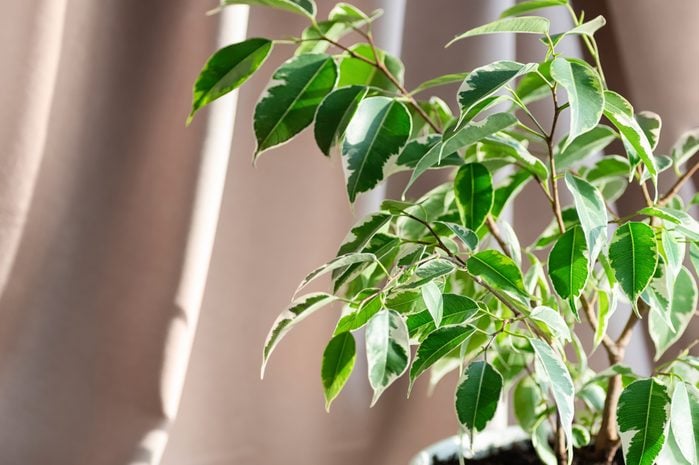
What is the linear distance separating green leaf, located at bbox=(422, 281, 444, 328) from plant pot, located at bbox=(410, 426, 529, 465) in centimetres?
35

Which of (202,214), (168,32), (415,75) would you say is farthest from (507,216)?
(168,32)

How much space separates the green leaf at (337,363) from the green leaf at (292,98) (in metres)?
0.18

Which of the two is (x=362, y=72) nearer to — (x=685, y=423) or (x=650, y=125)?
(x=650, y=125)

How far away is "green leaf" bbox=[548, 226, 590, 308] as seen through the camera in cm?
61

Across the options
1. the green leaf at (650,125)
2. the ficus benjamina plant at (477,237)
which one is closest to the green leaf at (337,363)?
the ficus benjamina plant at (477,237)

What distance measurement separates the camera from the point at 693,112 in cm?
107

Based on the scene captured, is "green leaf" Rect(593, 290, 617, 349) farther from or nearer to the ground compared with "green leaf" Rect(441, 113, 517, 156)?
nearer to the ground

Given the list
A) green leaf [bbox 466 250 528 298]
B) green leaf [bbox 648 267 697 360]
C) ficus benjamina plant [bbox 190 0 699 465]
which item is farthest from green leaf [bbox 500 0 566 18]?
green leaf [bbox 648 267 697 360]

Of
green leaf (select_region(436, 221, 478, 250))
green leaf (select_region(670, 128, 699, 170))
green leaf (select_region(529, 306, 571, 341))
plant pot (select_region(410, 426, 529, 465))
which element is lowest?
plant pot (select_region(410, 426, 529, 465))

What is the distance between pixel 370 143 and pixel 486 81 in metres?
0.13

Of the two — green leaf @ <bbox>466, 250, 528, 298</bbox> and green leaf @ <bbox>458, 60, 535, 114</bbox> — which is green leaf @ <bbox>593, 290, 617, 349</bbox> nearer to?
green leaf @ <bbox>466, 250, 528, 298</bbox>

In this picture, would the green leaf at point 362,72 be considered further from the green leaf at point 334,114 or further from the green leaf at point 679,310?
the green leaf at point 679,310

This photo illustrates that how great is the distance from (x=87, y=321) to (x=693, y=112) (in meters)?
0.97

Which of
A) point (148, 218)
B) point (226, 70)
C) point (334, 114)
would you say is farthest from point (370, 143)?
point (148, 218)
